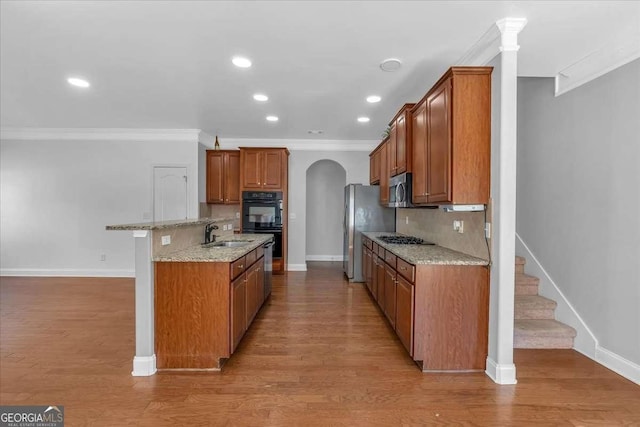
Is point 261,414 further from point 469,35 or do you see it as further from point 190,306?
point 469,35

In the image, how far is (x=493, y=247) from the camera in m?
2.26

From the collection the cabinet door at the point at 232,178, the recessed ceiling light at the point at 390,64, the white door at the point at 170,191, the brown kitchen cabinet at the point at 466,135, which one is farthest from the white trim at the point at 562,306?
the white door at the point at 170,191

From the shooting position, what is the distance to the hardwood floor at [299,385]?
1852 millimetres

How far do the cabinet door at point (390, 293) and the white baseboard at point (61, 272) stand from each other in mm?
4684

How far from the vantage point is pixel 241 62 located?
2816 millimetres

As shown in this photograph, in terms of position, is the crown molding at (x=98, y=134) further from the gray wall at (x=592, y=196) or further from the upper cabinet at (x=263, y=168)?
the gray wall at (x=592, y=196)

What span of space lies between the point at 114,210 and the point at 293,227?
3313 mm

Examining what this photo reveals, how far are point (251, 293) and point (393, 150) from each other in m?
2.40

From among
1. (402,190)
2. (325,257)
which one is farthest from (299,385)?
(325,257)

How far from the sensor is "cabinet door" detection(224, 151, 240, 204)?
19.1 ft

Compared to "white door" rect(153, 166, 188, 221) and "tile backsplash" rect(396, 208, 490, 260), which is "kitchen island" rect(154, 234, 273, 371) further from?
"white door" rect(153, 166, 188, 221)

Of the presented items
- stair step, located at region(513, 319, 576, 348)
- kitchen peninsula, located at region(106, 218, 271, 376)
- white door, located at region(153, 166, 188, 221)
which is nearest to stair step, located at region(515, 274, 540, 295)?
stair step, located at region(513, 319, 576, 348)

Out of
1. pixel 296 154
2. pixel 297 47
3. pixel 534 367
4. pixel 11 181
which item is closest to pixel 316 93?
pixel 297 47

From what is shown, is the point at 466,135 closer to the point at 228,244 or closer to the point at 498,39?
the point at 498,39
